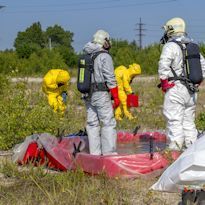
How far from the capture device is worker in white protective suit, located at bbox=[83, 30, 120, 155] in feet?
23.0

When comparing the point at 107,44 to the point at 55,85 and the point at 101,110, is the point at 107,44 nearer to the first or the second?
the point at 101,110

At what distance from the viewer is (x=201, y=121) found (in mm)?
10422

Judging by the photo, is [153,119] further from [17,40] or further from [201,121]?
[17,40]

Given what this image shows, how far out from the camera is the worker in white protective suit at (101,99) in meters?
7.02

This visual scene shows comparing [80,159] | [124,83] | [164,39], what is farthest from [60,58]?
[80,159]

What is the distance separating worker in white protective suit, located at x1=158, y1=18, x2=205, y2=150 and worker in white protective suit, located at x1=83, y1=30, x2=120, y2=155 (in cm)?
65

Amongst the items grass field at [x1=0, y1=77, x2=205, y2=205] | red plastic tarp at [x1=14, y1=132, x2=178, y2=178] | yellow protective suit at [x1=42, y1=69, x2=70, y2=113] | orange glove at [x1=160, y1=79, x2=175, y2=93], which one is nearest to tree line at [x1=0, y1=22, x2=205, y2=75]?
yellow protective suit at [x1=42, y1=69, x2=70, y2=113]

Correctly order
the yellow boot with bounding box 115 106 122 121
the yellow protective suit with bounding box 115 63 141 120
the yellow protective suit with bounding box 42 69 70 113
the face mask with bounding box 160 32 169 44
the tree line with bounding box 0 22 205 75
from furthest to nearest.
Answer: the tree line with bounding box 0 22 205 75
the yellow protective suit with bounding box 115 63 141 120
the yellow boot with bounding box 115 106 122 121
the yellow protective suit with bounding box 42 69 70 113
the face mask with bounding box 160 32 169 44

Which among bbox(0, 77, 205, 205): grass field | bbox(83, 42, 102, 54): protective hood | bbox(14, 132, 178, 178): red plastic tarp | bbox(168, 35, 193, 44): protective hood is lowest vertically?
bbox(0, 77, 205, 205): grass field

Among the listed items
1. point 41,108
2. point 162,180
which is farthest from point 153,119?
point 162,180

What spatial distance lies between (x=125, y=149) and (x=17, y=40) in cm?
5622

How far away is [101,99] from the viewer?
708 centimetres

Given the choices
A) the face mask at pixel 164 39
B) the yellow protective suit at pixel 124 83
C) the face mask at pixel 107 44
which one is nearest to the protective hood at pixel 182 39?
the face mask at pixel 164 39

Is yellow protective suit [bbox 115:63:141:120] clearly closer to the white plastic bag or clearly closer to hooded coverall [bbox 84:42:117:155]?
hooded coverall [bbox 84:42:117:155]
